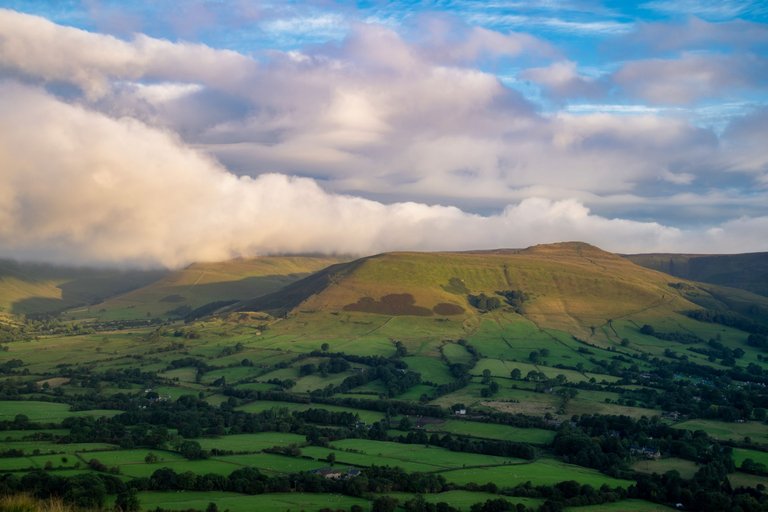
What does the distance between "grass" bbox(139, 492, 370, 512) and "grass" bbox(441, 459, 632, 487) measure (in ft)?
51.6

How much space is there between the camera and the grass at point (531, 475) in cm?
8406

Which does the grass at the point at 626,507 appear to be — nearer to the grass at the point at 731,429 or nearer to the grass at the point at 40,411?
the grass at the point at 731,429

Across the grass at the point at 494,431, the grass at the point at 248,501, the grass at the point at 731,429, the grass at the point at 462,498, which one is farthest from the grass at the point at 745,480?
the grass at the point at 248,501

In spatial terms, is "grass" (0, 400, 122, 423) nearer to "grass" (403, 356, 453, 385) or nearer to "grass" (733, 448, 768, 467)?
"grass" (403, 356, 453, 385)

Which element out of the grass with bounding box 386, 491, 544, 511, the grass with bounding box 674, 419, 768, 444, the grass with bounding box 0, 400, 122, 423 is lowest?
the grass with bounding box 674, 419, 768, 444

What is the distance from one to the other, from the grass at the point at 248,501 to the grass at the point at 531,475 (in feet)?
51.6

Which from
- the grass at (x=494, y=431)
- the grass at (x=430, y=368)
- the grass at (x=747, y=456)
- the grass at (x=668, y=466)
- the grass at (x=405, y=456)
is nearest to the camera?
the grass at (x=668, y=466)

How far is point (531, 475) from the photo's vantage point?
285 ft

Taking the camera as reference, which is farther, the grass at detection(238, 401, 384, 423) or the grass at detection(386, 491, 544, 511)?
the grass at detection(238, 401, 384, 423)

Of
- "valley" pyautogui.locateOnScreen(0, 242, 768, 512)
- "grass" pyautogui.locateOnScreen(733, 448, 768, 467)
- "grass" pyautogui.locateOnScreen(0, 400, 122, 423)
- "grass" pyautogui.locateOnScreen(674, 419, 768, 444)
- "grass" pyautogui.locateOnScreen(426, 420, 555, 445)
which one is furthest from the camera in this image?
"grass" pyautogui.locateOnScreen(0, 400, 122, 423)

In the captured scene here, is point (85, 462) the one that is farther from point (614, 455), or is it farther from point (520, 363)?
point (520, 363)

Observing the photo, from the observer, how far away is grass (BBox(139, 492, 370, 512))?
233 feet

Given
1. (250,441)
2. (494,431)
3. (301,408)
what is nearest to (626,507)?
(494,431)

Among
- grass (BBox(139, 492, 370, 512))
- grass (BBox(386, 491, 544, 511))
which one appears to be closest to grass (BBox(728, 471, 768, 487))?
grass (BBox(386, 491, 544, 511))
